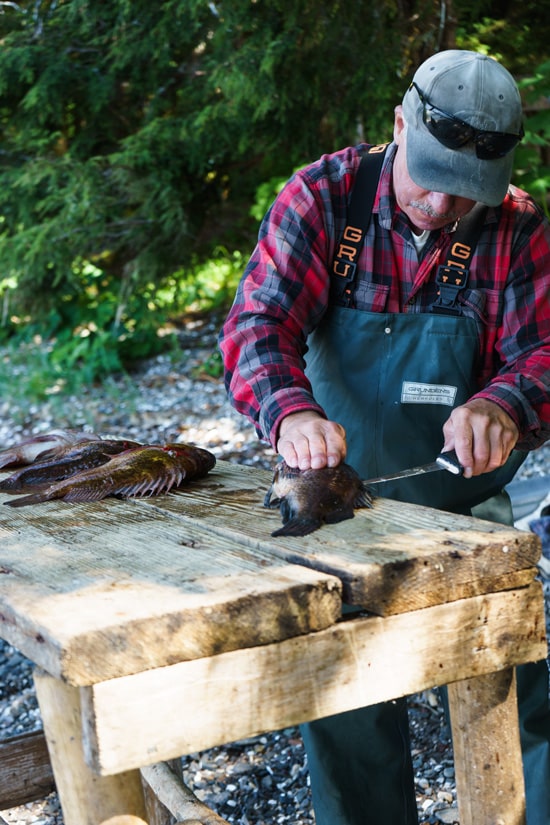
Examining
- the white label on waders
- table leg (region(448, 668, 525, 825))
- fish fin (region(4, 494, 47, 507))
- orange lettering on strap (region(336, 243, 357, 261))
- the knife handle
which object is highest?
orange lettering on strap (region(336, 243, 357, 261))

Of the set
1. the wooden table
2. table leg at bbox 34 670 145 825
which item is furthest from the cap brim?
table leg at bbox 34 670 145 825

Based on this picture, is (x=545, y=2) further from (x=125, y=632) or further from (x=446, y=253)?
(x=125, y=632)

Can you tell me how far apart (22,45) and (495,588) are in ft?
27.7

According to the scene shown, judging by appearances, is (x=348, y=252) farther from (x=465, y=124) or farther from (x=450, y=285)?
(x=465, y=124)

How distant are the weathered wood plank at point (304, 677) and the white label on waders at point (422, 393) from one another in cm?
107

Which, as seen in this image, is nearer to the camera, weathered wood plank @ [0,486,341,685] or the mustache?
weathered wood plank @ [0,486,341,685]

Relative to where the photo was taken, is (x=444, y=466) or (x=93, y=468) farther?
(x=93, y=468)

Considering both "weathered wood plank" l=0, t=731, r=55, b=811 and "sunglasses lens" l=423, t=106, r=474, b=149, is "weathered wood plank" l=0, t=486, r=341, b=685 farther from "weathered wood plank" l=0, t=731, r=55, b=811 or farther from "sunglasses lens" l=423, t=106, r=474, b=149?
"sunglasses lens" l=423, t=106, r=474, b=149

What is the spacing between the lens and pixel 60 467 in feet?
9.18

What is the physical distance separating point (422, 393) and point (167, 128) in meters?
6.29

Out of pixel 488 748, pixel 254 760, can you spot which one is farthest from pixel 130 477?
pixel 254 760

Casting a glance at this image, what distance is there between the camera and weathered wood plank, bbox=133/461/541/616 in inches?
65.4

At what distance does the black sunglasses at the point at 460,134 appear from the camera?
2508mm

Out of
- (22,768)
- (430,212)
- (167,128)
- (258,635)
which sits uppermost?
(167,128)
